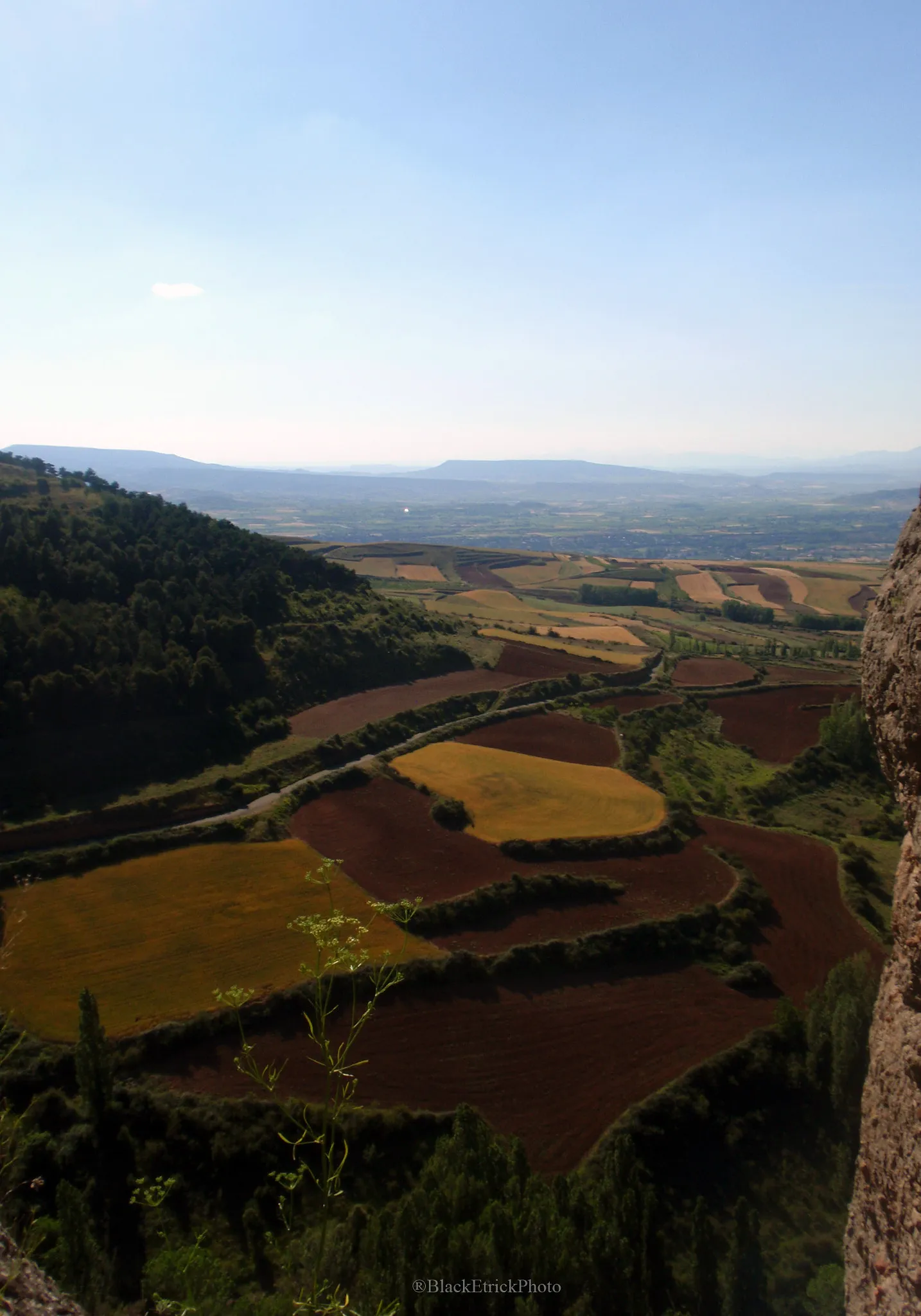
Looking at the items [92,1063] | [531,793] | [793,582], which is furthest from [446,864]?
[793,582]

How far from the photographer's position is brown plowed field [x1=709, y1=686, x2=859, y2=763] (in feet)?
174

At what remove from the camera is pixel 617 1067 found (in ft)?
76.5

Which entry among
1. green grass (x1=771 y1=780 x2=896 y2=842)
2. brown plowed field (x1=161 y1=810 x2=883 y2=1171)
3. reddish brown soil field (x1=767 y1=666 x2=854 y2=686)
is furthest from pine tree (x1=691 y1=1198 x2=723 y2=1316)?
reddish brown soil field (x1=767 y1=666 x2=854 y2=686)

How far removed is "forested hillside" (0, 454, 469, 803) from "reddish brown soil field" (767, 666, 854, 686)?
30189 millimetres

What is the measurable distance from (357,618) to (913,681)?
62158 mm

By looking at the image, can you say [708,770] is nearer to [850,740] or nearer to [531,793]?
[850,740]

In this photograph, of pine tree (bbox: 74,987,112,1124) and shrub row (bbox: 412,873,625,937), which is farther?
shrub row (bbox: 412,873,625,937)

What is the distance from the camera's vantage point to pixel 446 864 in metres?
34.2

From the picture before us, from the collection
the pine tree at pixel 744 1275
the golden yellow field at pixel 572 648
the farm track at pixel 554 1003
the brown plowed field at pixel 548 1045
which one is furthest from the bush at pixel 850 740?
the pine tree at pixel 744 1275

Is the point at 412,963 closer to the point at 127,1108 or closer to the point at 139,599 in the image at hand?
the point at 127,1108

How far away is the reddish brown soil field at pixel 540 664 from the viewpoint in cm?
6531

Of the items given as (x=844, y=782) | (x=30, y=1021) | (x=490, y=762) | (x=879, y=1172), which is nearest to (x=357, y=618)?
(x=490, y=762)

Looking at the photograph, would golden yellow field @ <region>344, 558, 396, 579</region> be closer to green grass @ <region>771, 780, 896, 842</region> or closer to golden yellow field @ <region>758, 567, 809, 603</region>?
golden yellow field @ <region>758, 567, 809, 603</region>

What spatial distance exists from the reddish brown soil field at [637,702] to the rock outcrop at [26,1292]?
2077 inches
